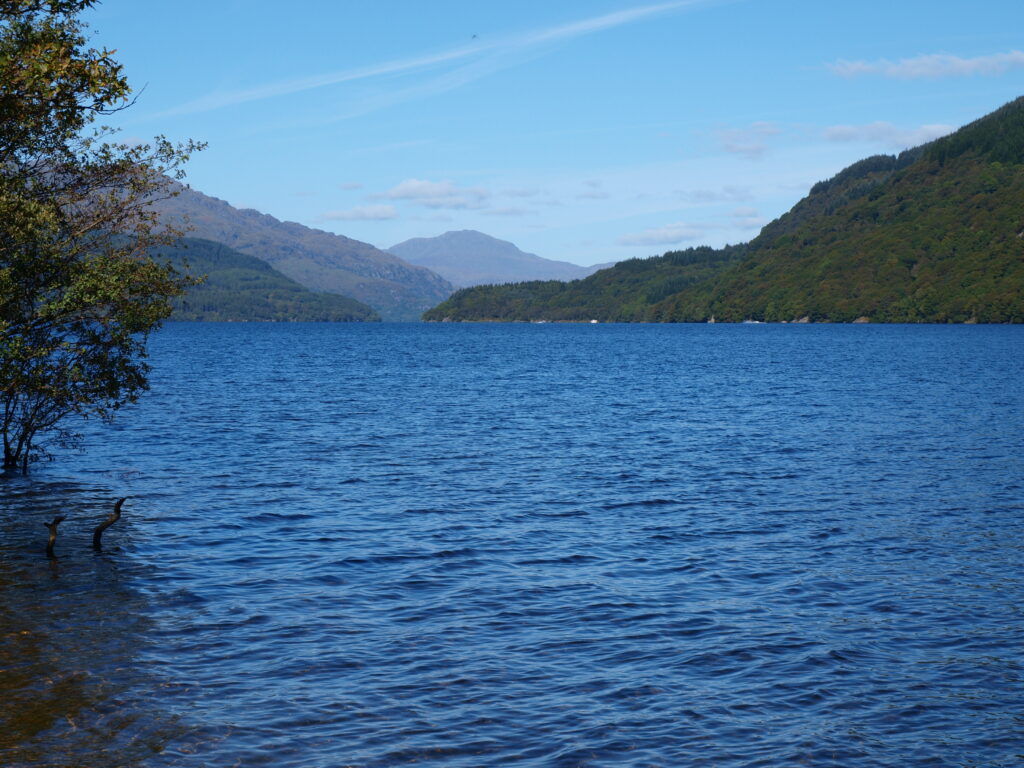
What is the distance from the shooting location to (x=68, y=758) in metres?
14.5

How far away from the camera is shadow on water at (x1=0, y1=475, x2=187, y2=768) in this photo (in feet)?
49.4

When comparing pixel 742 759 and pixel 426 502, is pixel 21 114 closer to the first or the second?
pixel 426 502

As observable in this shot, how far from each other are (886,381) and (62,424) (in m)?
81.1

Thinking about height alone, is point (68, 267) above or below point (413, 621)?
above

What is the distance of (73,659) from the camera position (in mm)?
18766

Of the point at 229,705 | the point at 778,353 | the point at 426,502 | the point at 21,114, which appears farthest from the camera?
the point at 778,353

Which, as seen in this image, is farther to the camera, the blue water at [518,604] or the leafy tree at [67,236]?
the leafy tree at [67,236]

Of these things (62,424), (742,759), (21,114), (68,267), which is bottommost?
(742,759)

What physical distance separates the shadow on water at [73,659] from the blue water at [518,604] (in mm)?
83

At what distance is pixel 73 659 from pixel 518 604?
32.7ft

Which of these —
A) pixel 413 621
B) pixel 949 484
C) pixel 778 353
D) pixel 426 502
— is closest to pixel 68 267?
pixel 426 502

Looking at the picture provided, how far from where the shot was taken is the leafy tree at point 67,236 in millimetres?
23938

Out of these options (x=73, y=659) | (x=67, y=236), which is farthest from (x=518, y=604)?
(x=67, y=236)

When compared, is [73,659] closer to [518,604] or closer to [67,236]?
[518,604]
